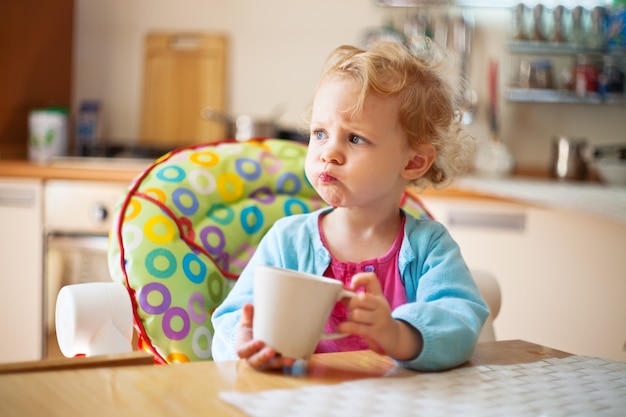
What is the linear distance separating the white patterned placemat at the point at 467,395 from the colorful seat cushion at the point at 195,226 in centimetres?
56

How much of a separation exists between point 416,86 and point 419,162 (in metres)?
0.12

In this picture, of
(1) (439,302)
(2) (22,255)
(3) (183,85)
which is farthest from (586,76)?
(1) (439,302)

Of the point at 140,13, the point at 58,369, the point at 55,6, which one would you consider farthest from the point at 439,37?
the point at 58,369

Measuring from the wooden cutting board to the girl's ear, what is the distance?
2236 mm

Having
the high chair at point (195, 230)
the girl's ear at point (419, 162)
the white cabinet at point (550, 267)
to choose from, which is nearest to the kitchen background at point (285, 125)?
the white cabinet at point (550, 267)

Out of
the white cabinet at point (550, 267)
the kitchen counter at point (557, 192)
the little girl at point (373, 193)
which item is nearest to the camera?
the little girl at point (373, 193)

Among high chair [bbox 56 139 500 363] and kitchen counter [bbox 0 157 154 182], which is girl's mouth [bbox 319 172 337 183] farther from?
kitchen counter [bbox 0 157 154 182]

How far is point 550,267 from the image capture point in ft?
8.92

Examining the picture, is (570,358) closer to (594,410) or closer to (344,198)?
(594,410)

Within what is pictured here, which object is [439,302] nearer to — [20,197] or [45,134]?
[20,197]

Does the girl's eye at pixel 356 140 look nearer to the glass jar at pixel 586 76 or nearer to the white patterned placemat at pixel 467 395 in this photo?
the white patterned placemat at pixel 467 395

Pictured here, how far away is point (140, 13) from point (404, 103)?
256 cm

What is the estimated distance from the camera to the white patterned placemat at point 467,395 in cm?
77

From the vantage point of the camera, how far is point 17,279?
2.95 m
